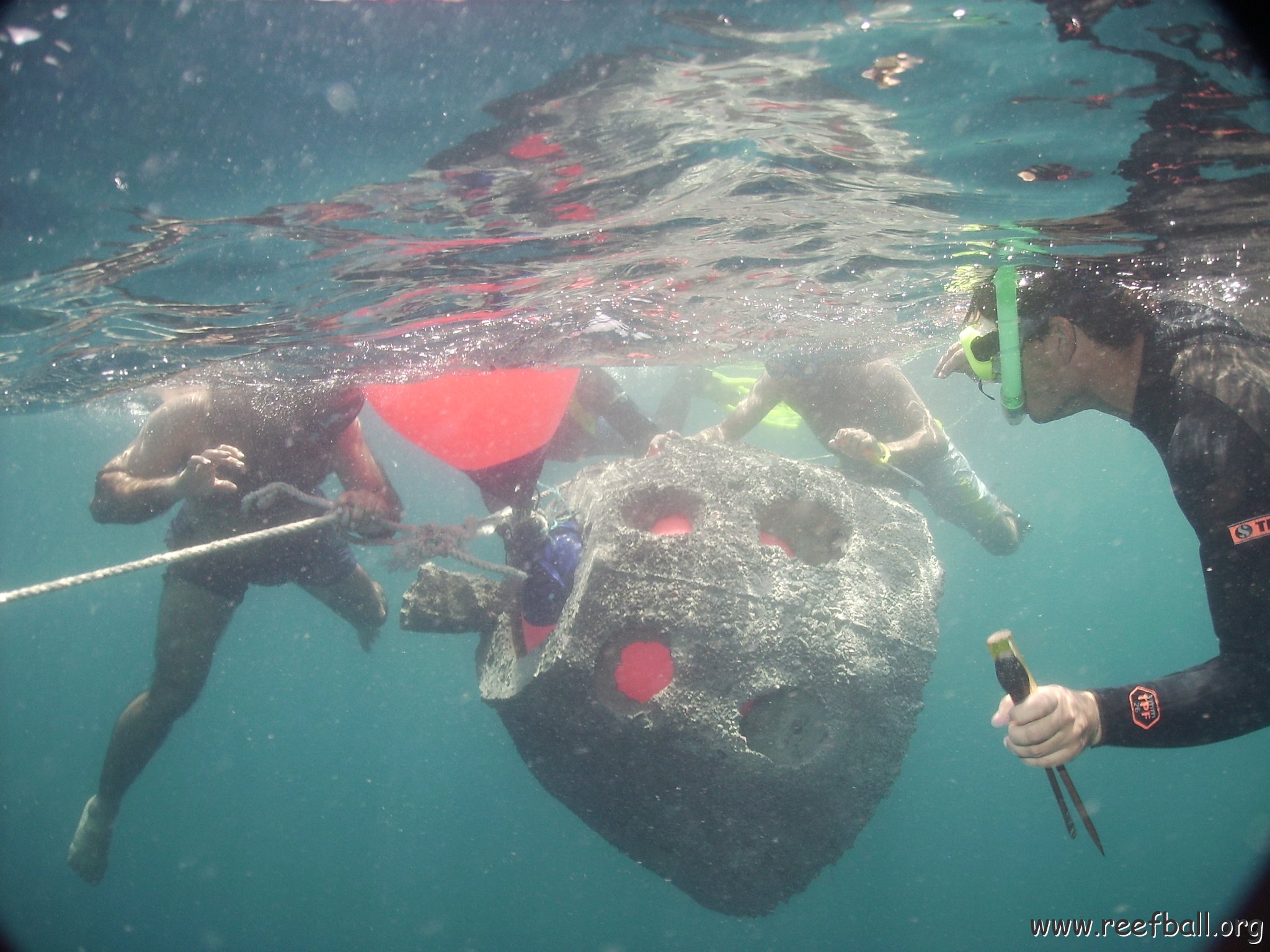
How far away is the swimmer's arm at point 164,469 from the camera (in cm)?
468

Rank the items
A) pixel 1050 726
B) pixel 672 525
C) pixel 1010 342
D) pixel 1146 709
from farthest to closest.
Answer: pixel 672 525 → pixel 1010 342 → pixel 1146 709 → pixel 1050 726

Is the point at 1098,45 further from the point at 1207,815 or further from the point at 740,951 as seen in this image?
the point at 1207,815

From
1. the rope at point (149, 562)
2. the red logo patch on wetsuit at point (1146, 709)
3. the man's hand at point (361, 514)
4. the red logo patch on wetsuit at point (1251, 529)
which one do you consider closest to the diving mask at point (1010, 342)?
the red logo patch on wetsuit at point (1251, 529)

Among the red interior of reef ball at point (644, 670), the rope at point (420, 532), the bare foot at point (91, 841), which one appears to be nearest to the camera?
the rope at point (420, 532)

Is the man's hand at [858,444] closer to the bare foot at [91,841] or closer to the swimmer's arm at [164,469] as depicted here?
the swimmer's arm at [164,469]

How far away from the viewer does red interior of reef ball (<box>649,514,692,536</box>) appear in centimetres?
558

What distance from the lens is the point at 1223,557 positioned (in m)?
2.33

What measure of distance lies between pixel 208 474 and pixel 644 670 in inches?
153

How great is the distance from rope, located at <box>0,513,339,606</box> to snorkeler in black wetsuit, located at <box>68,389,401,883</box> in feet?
2.66

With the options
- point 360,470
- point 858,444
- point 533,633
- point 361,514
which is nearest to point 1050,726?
point 533,633

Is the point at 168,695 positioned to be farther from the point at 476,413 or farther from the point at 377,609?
the point at 476,413

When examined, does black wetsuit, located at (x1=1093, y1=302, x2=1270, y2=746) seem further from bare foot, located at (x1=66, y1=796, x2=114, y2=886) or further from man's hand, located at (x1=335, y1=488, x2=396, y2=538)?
bare foot, located at (x1=66, y1=796, x2=114, y2=886)

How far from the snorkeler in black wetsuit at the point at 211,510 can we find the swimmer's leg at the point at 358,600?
1.33ft

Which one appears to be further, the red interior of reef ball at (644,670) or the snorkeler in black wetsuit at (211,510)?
the snorkeler in black wetsuit at (211,510)
